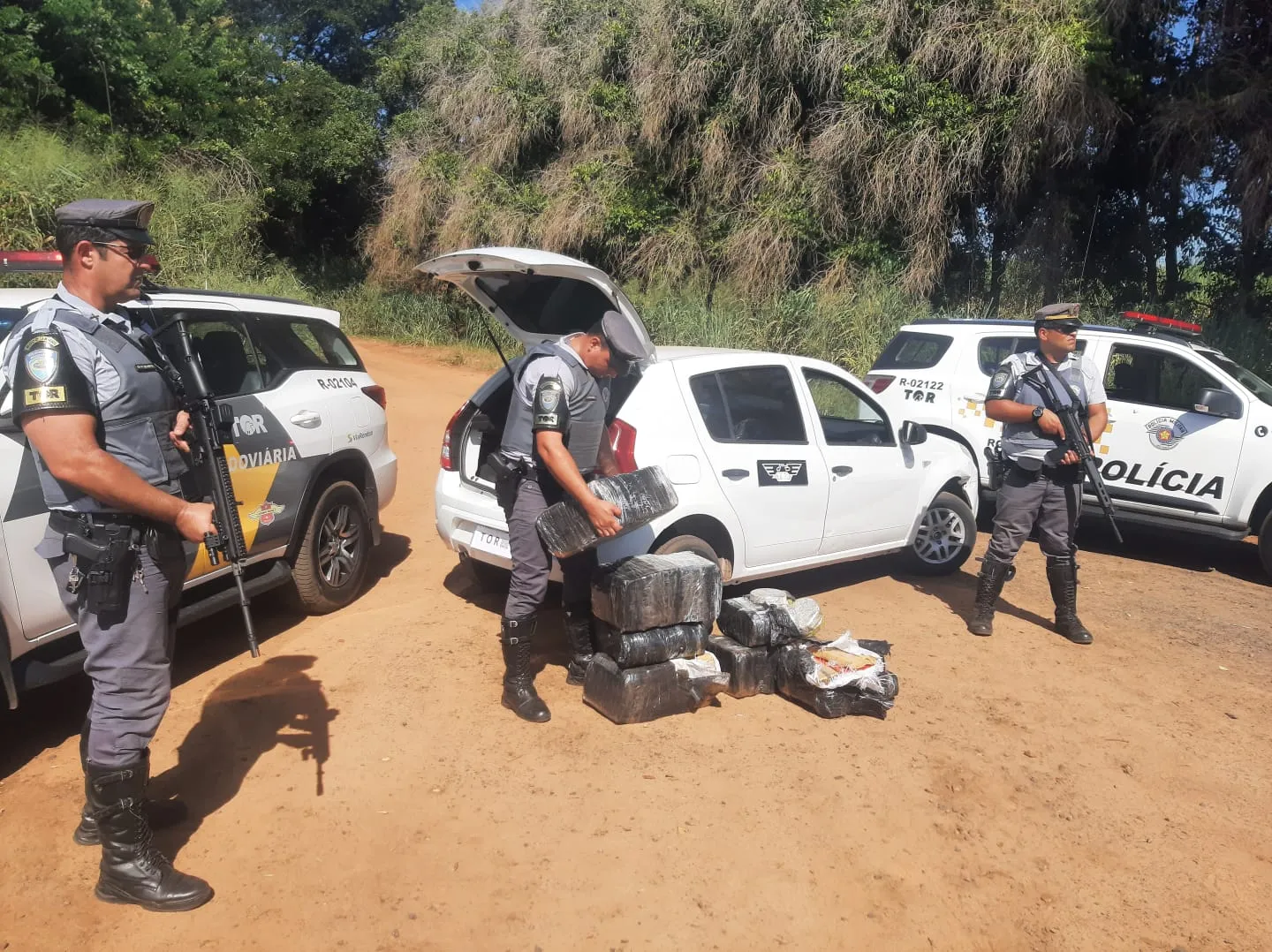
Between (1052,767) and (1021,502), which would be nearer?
(1052,767)

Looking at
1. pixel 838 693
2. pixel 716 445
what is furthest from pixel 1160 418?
pixel 838 693

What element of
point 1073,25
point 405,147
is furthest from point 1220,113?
point 405,147

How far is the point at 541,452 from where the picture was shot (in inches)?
163

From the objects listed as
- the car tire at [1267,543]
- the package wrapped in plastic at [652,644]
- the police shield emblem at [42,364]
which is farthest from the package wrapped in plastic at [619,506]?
the car tire at [1267,543]

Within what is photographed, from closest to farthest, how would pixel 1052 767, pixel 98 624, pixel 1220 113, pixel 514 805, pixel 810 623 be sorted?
pixel 98 624 → pixel 514 805 → pixel 1052 767 → pixel 810 623 → pixel 1220 113

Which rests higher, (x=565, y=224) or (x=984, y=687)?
(x=565, y=224)

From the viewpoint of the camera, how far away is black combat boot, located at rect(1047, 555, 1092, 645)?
5.88 m

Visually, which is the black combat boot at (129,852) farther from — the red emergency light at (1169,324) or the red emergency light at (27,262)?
the red emergency light at (1169,324)

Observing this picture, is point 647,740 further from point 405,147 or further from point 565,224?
point 405,147

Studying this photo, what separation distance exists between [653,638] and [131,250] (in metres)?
2.67

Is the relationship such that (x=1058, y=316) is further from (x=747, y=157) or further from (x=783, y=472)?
(x=747, y=157)

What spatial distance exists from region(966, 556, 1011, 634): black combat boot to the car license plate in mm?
2908

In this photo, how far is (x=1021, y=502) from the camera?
5816 mm

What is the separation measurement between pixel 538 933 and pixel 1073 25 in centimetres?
1441
